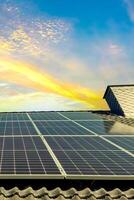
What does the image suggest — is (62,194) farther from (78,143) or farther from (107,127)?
(107,127)

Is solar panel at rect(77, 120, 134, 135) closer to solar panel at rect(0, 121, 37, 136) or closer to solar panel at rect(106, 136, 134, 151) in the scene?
solar panel at rect(106, 136, 134, 151)

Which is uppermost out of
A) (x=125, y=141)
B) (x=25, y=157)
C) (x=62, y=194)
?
(x=125, y=141)

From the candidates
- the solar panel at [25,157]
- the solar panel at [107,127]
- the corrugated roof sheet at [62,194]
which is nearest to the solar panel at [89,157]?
the solar panel at [25,157]

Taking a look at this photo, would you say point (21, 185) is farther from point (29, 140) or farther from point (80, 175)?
point (29, 140)

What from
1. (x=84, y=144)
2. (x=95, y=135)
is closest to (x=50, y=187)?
(x=84, y=144)

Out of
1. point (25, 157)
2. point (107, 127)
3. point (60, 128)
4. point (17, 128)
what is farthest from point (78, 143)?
point (107, 127)

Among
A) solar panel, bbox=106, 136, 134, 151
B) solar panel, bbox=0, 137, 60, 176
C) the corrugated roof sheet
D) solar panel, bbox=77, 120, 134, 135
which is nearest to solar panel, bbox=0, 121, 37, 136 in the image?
solar panel, bbox=0, 137, 60, 176

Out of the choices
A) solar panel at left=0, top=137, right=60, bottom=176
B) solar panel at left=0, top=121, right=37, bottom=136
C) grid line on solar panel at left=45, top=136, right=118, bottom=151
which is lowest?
solar panel at left=0, top=137, right=60, bottom=176
